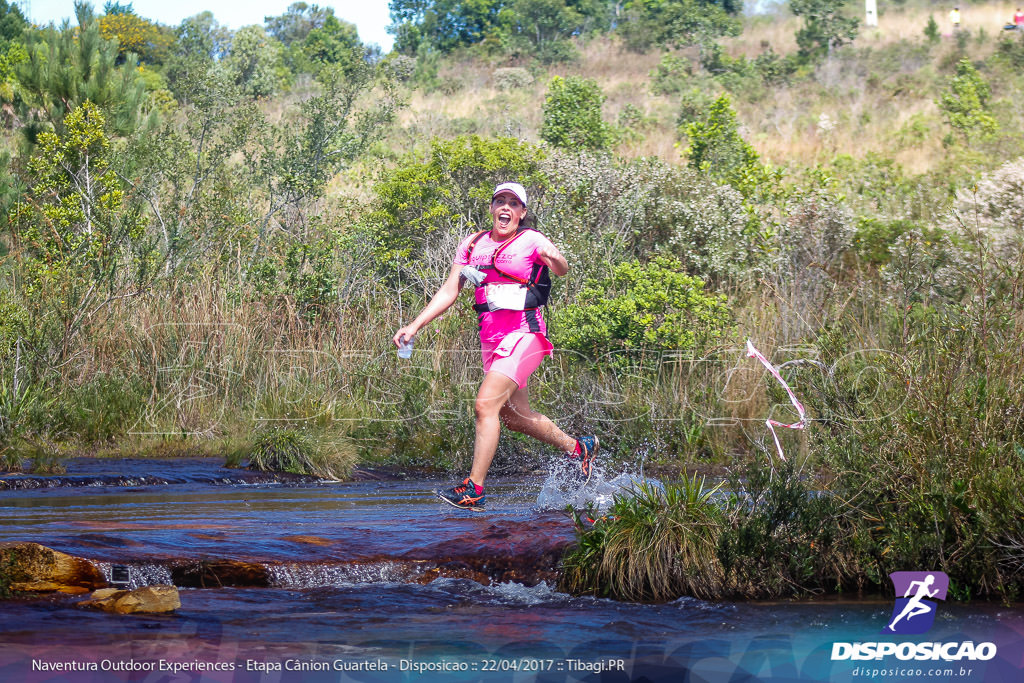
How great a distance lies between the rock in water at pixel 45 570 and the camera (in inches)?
222

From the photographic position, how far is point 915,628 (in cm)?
538

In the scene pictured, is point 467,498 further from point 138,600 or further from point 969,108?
point 969,108

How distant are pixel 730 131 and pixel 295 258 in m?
8.75

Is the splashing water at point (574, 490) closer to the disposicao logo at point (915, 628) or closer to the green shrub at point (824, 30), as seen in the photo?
the disposicao logo at point (915, 628)

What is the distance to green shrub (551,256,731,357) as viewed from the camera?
39.0ft

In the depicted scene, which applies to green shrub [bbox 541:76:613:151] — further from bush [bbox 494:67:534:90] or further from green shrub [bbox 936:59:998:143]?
bush [bbox 494:67:534:90]

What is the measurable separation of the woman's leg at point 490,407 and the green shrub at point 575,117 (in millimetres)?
15076

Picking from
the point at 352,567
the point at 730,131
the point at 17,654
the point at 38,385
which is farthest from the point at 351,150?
the point at 17,654

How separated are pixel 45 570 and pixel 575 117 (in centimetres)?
1858

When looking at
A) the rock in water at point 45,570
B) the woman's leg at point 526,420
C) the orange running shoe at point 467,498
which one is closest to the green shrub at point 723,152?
the woman's leg at point 526,420

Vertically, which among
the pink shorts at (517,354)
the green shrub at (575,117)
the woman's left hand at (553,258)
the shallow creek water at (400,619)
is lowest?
the shallow creek water at (400,619)

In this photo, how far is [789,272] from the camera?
14.3 meters

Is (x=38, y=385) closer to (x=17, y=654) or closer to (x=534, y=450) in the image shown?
(x=534, y=450)

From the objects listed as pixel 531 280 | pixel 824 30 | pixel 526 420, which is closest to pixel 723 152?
pixel 526 420
